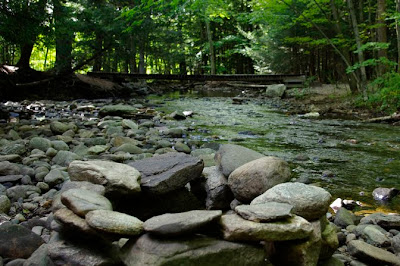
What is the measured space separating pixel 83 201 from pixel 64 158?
2631 mm

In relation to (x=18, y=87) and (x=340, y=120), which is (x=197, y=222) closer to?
(x=340, y=120)

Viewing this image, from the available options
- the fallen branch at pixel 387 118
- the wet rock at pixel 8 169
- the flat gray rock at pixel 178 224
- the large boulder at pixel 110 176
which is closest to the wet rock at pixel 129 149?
the wet rock at pixel 8 169

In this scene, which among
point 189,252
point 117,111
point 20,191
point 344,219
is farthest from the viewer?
point 117,111

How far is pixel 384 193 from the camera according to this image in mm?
3605

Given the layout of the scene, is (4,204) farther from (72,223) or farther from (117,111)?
(117,111)

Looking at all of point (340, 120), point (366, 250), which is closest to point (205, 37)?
point (340, 120)

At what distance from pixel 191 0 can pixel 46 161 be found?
6769 millimetres

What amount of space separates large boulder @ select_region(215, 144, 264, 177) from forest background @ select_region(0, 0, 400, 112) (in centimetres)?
569

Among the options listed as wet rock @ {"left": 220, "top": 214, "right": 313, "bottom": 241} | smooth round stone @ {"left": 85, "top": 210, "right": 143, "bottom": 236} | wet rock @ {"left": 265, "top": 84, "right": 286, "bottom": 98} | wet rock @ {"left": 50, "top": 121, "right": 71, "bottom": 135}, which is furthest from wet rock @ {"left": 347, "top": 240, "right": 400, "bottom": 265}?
wet rock @ {"left": 265, "top": 84, "right": 286, "bottom": 98}

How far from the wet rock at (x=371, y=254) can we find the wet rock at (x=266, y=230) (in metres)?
0.63

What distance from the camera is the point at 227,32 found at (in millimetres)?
32781

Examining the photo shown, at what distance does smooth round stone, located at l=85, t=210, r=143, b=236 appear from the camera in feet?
5.67

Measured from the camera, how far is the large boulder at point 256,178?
2.38 meters

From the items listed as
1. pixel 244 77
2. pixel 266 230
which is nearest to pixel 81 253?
pixel 266 230
